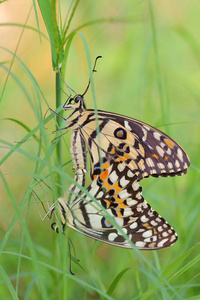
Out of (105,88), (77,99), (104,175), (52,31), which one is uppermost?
(105,88)

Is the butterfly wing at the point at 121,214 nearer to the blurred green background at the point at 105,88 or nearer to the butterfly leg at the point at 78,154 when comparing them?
the butterfly leg at the point at 78,154

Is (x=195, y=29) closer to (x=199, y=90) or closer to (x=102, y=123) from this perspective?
(x=199, y=90)

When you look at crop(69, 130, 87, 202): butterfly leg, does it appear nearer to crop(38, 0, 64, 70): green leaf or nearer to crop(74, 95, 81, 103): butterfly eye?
crop(74, 95, 81, 103): butterfly eye

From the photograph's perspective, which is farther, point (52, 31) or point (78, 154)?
point (78, 154)

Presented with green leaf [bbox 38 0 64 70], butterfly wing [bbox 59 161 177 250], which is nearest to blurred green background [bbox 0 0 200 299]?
butterfly wing [bbox 59 161 177 250]

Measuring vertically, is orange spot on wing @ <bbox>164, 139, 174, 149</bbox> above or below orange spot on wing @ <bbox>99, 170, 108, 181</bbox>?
above

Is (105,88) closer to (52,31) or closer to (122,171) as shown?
(122,171)

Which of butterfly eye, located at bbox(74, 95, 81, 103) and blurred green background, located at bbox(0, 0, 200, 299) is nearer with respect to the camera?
butterfly eye, located at bbox(74, 95, 81, 103)

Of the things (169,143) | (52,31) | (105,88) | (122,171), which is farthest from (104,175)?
(105,88)
